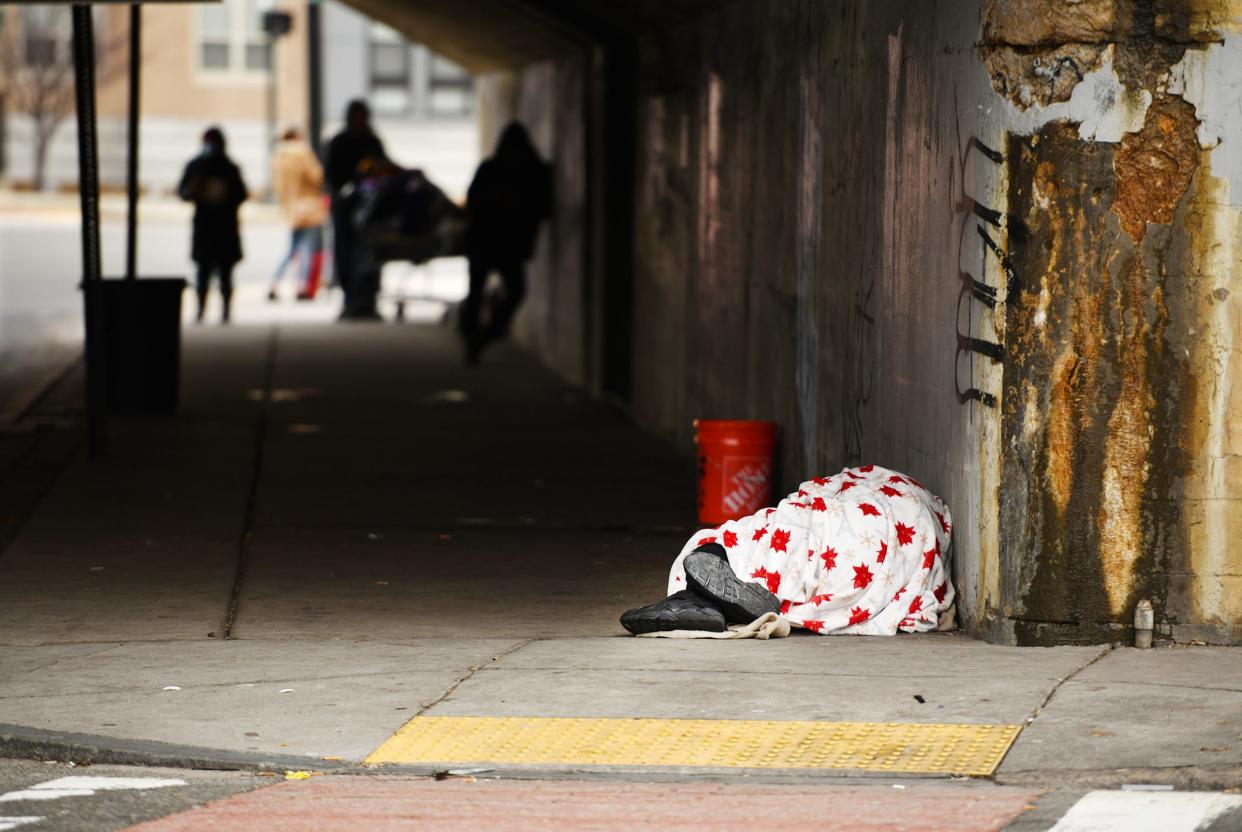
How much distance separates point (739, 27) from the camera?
11.4 meters

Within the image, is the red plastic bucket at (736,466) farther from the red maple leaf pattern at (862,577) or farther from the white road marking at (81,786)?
the white road marking at (81,786)

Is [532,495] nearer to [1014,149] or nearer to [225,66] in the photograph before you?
[1014,149]

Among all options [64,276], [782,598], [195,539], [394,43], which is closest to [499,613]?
[782,598]

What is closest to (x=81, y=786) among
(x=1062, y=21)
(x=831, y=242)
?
(x=1062, y=21)

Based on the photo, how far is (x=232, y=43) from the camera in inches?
2020

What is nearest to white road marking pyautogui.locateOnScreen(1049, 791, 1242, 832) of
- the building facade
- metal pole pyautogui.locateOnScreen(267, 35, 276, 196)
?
metal pole pyautogui.locateOnScreen(267, 35, 276, 196)

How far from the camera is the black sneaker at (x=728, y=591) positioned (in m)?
7.58

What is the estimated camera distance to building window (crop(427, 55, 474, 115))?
162ft

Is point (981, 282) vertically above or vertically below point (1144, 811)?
above

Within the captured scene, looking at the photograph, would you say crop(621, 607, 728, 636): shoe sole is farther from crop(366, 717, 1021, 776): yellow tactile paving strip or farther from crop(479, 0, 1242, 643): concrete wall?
crop(366, 717, 1021, 776): yellow tactile paving strip

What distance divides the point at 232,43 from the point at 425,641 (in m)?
45.7

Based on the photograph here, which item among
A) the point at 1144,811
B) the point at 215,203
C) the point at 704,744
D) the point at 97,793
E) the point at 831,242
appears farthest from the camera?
the point at 215,203

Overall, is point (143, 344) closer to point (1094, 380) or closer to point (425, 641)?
point (425, 641)

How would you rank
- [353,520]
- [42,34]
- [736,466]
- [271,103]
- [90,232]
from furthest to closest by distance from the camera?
[42,34], [271,103], [90,232], [353,520], [736,466]
